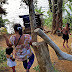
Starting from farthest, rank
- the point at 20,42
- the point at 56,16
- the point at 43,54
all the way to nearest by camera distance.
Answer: the point at 56,16
the point at 43,54
the point at 20,42

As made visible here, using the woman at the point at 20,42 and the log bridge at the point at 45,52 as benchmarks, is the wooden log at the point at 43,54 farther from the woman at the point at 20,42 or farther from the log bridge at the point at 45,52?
the woman at the point at 20,42

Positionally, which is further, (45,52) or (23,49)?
(45,52)

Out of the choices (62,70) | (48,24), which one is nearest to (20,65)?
(62,70)

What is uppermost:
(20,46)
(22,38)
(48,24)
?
(22,38)

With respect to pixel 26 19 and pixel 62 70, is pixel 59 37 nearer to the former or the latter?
pixel 26 19

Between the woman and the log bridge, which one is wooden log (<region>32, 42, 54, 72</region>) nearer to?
the log bridge

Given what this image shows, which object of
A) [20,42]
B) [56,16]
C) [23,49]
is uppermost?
[56,16]

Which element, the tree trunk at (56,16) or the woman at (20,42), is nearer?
the woman at (20,42)

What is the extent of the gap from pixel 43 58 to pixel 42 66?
0.27 metres

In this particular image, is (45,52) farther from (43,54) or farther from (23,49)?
(23,49)

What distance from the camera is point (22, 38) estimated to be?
8.32ft

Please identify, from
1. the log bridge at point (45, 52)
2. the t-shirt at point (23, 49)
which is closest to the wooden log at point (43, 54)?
the log bridge at point (45, 52)

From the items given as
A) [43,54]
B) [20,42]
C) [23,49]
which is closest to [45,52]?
[43,54]

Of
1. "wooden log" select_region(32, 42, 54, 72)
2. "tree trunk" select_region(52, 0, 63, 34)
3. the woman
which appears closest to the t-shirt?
the woman
